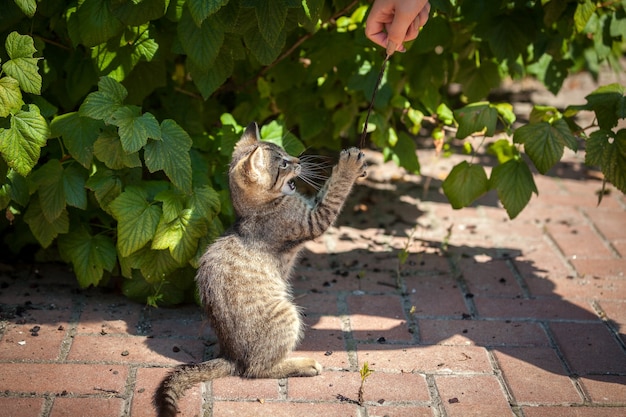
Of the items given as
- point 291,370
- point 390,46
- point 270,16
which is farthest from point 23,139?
point 390,46

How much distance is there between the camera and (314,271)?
180 inches

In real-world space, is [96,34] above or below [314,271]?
above

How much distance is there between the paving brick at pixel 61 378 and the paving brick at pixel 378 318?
1278mm

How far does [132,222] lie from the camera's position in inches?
138

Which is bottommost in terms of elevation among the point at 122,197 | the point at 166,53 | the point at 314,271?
the point at 314,271

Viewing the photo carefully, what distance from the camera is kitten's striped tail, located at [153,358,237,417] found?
119 inches

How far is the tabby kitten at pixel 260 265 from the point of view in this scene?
3334mm

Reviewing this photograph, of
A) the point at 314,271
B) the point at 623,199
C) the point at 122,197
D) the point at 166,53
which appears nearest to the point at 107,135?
the point at 122,197

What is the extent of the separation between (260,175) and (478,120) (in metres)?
1.27

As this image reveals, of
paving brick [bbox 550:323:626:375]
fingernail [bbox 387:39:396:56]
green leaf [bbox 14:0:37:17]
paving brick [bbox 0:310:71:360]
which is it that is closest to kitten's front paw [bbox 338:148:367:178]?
fingernail [bbox 387:39:396:56]

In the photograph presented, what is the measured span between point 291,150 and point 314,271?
0.93 metres

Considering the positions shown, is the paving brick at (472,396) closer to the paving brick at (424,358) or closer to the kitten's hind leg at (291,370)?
the paving brick at (424,358)

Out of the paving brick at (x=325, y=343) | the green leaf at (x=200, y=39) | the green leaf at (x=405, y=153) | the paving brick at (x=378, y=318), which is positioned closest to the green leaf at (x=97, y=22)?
the green leaf at (x=200, y=39)

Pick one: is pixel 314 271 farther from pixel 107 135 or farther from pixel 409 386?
pixel 107 135
